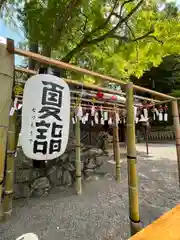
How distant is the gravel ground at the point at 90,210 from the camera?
2.57 m

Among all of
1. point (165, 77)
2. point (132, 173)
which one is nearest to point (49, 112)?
point (132, 173)

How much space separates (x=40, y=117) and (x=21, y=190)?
302 centimetres

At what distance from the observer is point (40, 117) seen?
4.91 ft

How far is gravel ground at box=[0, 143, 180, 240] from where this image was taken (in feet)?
8.44

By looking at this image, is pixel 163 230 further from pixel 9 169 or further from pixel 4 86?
pixel 9 169

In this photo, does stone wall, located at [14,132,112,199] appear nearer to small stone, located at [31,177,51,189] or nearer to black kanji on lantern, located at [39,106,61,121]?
small stone, located at [31,177,51,189]

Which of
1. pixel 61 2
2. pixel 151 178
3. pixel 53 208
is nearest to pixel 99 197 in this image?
pixel 53 208

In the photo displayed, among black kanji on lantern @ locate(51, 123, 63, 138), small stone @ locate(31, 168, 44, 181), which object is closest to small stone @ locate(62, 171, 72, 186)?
small stone @ locate(31, 168, 44, 181)

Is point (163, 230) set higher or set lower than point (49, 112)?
lower

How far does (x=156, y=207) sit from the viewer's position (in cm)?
324

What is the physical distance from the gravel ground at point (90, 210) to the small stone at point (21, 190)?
0.47 ft

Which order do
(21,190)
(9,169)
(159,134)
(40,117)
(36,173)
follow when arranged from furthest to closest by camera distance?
1. (159,134)
2. (36,173)
3. (21,190)
4. (9,169)
5. (40,117)

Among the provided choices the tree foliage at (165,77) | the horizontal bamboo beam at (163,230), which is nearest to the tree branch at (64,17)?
the horizontal bamboo beam at (163,230)

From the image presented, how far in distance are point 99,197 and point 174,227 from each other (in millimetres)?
2388
